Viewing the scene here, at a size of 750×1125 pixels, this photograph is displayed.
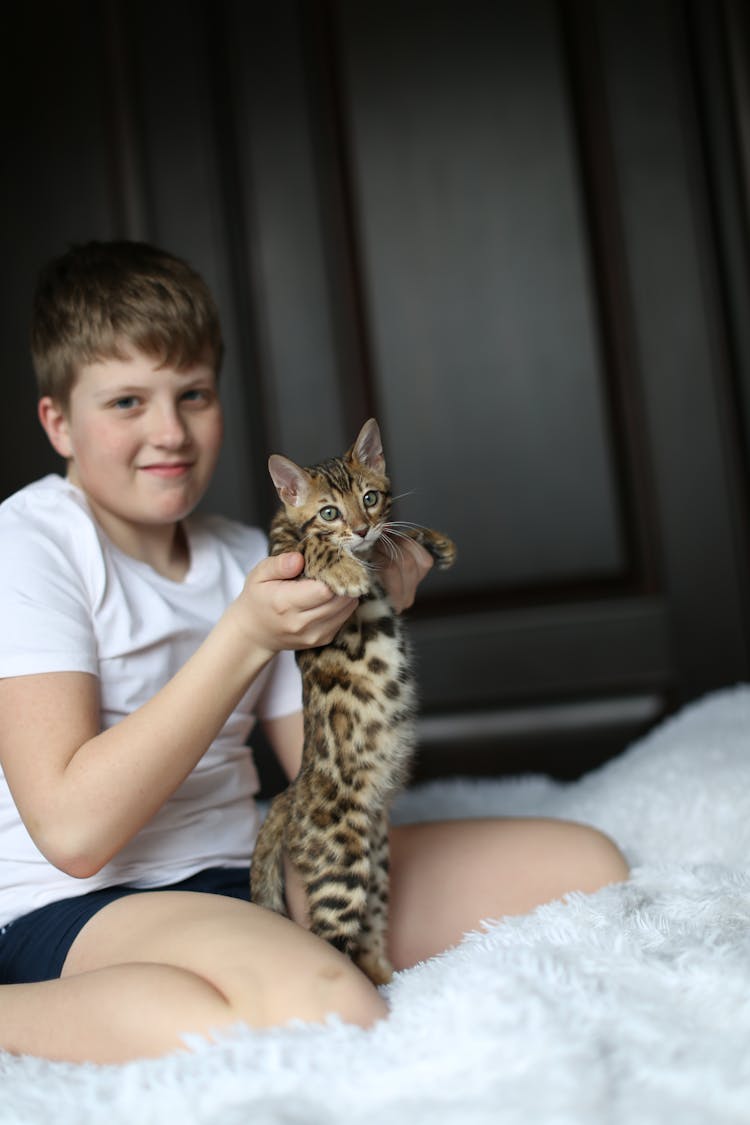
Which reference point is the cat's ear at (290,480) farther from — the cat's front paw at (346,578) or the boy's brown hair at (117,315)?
the boy's brown hair at (117,315)

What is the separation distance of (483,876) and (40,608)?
642mm

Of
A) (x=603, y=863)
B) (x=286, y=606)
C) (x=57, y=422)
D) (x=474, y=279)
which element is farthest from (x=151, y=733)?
(x=474, y=279)

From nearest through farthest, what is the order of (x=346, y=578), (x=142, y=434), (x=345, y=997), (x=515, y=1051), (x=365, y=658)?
(x=515, y=1051), (x=345, y=997), (x=346, y=578), (x=365, y=658), (x=142, y=434)

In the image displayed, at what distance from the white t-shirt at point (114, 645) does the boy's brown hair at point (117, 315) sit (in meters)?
0.17

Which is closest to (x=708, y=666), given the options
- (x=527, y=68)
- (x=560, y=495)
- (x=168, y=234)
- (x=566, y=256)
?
(x=560, y=495)

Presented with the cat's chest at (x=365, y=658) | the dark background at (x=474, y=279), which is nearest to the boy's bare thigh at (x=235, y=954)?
the cat's chest at (x=365, y=658)

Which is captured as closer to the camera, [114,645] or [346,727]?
[346,727]

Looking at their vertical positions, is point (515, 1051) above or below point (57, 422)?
below

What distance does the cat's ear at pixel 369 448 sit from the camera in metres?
1.24

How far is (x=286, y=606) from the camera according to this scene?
1.10 m

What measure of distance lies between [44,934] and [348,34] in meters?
1.74

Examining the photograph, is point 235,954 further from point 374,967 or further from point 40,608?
point 40,608

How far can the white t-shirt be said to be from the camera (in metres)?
1.22

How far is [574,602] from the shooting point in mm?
2176
